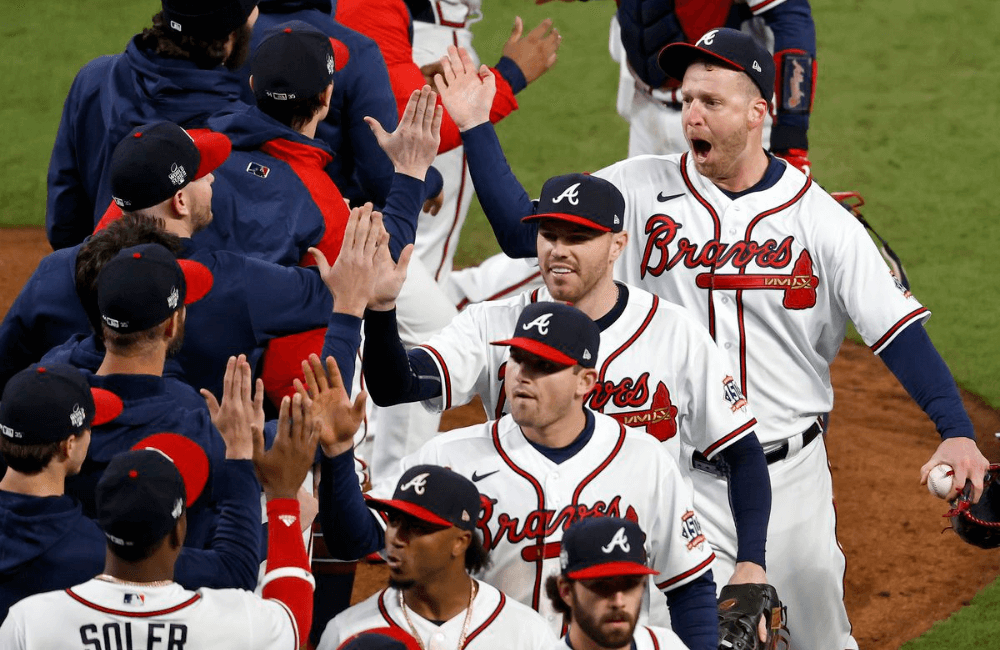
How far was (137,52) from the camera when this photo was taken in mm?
4113

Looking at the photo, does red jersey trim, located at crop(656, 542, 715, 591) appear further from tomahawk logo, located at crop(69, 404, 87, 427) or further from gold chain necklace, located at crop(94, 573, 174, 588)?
tomahawk logo, located at crop(69, 404, 87, 427)

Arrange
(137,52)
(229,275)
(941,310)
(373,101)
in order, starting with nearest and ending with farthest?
(229,275), (137,52), (373,101), (941,310)

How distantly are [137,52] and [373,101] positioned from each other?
2.58ft

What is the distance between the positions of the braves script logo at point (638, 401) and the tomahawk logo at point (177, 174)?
1.16 m

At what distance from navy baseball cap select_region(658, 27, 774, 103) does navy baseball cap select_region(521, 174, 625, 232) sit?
2.12ft

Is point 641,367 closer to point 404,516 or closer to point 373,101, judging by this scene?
point 404,516

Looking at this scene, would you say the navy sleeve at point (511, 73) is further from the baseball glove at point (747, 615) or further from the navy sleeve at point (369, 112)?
the baseball glove at point (747, 615)

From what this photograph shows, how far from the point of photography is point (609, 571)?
2.86m

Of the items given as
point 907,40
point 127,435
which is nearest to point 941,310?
point 907,40

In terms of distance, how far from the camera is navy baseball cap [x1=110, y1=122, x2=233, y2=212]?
362 centimetres

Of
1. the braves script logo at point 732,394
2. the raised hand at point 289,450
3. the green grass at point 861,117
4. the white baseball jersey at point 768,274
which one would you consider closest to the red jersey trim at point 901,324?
the white baseball jersey at point 768,274

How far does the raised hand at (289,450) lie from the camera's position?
309 cm

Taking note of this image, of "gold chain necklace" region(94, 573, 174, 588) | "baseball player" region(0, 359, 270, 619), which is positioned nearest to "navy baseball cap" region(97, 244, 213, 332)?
"baseball player" region(0, 359, 270, 619)

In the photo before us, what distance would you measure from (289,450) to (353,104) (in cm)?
178
